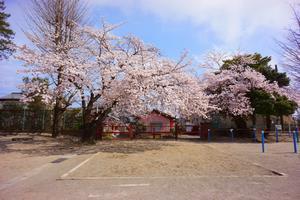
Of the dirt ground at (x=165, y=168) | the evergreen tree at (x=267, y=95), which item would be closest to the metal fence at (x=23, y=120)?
the dirt ground at (x=165, y=168)

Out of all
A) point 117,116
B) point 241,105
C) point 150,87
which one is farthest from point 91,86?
point 241,105

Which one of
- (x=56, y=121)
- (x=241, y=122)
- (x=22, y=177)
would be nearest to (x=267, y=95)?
(x=241, y=122)

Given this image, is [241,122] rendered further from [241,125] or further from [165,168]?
[165,168]

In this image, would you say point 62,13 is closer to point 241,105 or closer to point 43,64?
point 43,64

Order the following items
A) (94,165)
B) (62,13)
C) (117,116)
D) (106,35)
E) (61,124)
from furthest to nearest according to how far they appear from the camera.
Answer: (61,124), (117,116), (62,13), (106,35), (94,165)

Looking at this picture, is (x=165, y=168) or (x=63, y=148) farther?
(x=63, y=148)

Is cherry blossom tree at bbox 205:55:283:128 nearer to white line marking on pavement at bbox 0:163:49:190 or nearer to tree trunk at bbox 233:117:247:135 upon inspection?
tree trunk at bbox 233:117:247:135

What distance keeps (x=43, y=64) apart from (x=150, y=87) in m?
5.83

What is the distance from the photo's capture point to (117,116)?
57.6 ft

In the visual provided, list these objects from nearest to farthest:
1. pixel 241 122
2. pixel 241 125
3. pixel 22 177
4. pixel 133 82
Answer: pixel 22 177 < pixel 133 82 < pixel 241 122 < pixel 241 125

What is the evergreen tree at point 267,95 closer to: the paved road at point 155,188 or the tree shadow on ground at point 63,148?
the tree shadow on ground at point 63,148

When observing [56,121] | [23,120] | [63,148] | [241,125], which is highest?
[23,120]

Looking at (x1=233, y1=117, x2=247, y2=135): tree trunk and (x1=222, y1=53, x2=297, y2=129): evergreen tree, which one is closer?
(x1=222, y1=53, x2=297, y2=129): evergreen tree

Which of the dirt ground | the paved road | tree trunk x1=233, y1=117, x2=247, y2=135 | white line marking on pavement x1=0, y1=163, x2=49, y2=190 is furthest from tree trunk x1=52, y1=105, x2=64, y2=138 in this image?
tree trunk x1=233, y1=117, x2=247, y2=135
